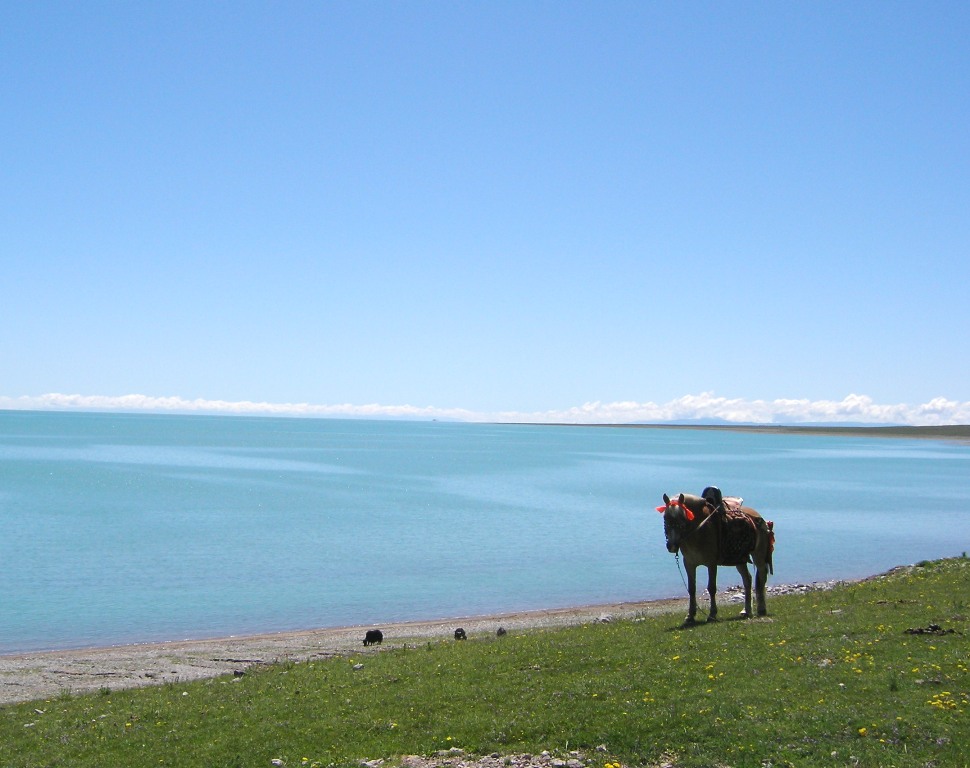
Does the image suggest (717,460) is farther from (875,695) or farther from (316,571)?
(875,695)

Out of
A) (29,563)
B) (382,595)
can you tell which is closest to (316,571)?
(382,595)

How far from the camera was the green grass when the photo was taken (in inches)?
489

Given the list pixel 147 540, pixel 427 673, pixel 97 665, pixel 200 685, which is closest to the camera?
pixel 427 673

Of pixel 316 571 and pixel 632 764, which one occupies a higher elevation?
pixel 632 764

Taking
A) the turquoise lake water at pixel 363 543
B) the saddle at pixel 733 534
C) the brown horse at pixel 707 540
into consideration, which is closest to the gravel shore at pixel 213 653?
the turquoise lake water at pixel 363 543

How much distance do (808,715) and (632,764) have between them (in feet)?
9.62

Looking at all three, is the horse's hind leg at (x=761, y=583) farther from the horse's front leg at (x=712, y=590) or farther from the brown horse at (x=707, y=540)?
the horse's front leg at (x=712, y=590)

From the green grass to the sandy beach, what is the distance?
340cm

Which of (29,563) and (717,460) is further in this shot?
(717,460)

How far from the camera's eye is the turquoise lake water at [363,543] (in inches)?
1483

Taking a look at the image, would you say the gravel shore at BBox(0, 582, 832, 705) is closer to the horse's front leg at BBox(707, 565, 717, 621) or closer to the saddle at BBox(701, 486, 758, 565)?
the horse's front leg at BBox(707, 565, 717, 621)

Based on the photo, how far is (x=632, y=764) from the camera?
39.7ft

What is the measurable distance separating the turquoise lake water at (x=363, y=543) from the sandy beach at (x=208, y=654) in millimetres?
Result: 2655

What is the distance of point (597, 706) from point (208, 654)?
54.9 ft
